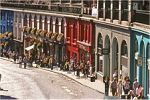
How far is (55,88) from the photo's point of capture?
42.8 m

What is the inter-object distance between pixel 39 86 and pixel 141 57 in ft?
37.1

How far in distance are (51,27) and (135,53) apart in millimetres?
29260

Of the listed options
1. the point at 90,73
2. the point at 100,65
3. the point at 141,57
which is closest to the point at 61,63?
the point at 90,73

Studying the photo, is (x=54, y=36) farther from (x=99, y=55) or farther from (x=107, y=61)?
(x=107, y=61)

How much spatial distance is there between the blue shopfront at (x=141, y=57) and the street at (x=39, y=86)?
306 cm

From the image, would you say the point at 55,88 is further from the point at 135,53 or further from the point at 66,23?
the point at 66,23

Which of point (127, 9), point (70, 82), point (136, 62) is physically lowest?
point (70, 82)

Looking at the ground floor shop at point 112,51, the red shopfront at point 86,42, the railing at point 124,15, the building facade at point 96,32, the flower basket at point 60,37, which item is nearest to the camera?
the building facade at point 96,32

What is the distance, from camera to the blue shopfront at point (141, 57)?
3540cm

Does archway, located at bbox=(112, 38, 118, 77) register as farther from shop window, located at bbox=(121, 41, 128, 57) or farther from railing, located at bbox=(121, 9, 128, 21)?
railing, located at bbox=(121, 9, 128, 21)

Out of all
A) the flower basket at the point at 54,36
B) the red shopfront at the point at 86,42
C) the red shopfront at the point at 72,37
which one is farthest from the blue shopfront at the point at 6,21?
the red shopfront at the point at 86,42

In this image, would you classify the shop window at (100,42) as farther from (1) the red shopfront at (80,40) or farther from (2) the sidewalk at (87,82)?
(2) the sidewalk at (87,82)

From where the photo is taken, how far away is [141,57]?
36250mm

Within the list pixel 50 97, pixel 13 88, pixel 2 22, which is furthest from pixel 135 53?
pixel 2 22
